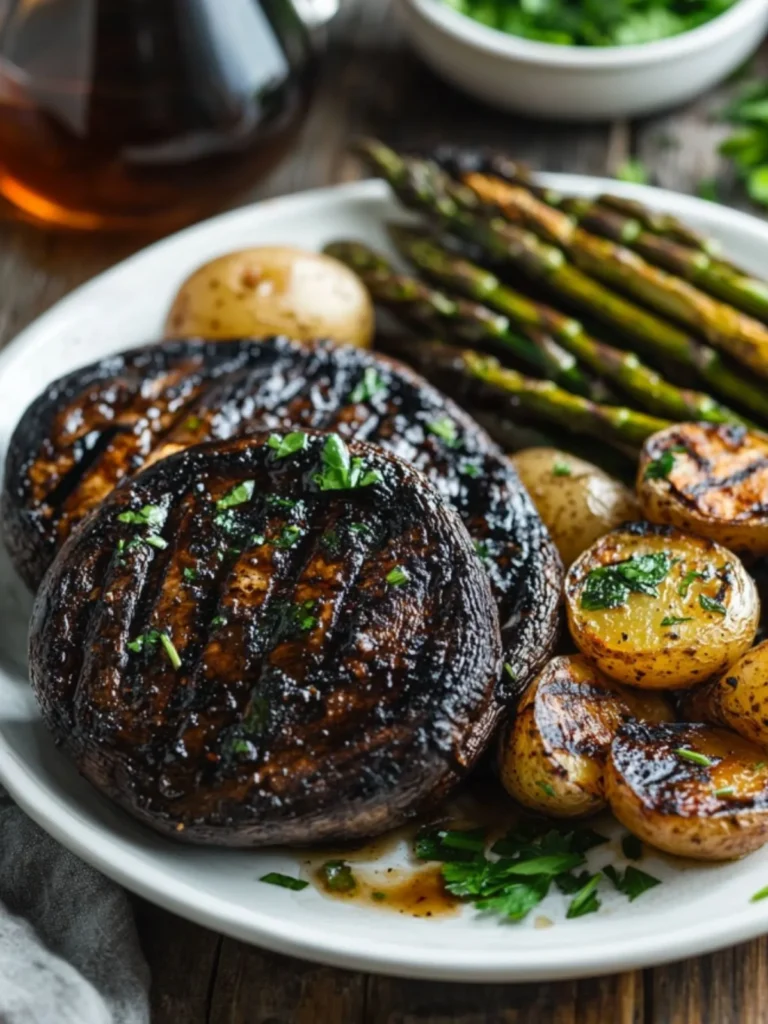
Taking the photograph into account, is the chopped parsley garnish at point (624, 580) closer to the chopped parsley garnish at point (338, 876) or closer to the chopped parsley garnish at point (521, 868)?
the chopped parsley garnish at point (521, 868)

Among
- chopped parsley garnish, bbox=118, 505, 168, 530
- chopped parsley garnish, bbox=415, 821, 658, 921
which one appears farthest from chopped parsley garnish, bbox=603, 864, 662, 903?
chopped parsley garnish, bbox=118, 505, 168, 530

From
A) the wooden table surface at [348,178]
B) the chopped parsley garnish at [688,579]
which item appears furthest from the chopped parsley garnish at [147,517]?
the chopped parsley garnish at [688,579]

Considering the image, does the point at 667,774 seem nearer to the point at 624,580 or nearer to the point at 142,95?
the point at 624,580

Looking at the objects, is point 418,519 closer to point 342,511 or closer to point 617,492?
point 342,511

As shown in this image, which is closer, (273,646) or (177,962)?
(273,646)

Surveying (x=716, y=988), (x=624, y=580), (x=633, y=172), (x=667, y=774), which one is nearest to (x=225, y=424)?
(x=624, y=580)
